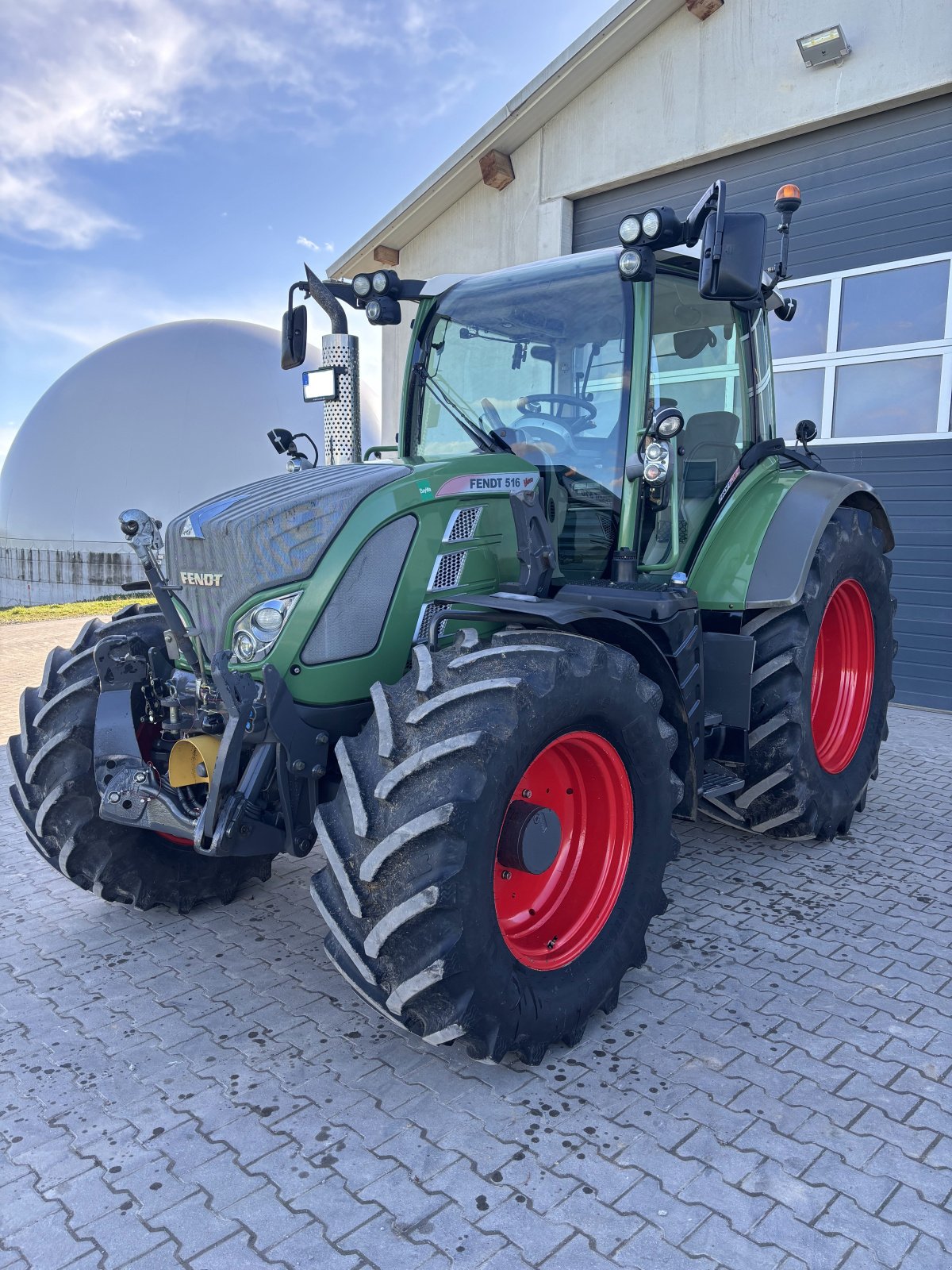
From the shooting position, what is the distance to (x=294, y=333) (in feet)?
12.1

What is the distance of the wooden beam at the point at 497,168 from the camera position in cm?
883

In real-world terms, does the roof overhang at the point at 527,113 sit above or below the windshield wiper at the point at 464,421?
above

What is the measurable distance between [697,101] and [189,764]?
717 centimetres

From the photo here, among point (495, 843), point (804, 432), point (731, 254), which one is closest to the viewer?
point (495, 843)

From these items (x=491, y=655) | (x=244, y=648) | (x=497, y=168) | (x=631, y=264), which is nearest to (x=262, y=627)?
(x=244, y=648)

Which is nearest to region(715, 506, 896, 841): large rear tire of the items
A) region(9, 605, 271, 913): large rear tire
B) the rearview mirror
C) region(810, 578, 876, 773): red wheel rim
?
region(810, 578, 876, 773): red wheel rim

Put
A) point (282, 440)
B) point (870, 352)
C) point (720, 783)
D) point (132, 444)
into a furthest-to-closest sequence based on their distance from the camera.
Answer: point (132, 444)
point (870, 352)
point (282, 440)
point (720, 783)

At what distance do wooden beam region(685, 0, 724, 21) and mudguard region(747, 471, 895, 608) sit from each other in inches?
205

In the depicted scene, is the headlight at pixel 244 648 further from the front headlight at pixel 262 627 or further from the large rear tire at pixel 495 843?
the large rear tire at pixel 495 843

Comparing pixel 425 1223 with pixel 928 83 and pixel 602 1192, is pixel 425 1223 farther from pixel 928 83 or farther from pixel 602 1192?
pixel 928 83

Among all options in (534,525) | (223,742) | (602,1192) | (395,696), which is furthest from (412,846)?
(534,525)

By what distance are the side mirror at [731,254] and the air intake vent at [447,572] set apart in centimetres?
109

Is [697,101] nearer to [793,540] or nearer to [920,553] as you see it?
[920,553]

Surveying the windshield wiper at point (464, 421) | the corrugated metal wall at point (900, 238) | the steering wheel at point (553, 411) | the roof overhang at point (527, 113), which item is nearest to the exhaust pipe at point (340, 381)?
the windshield wiper at point (464, 421)
